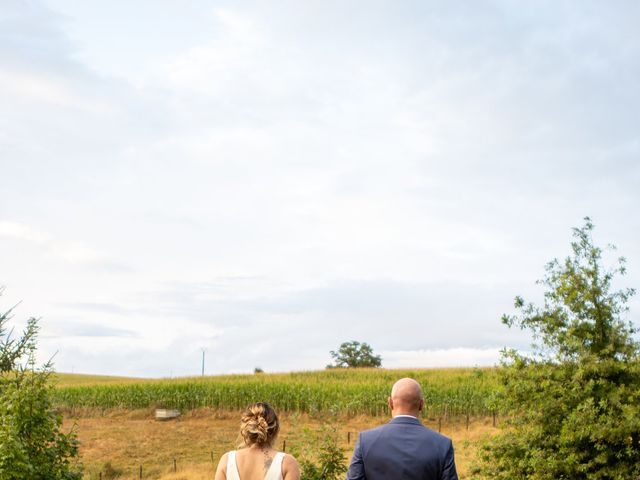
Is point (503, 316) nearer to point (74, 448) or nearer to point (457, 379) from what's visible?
point (74, 448)

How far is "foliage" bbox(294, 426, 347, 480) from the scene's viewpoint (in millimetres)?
10812

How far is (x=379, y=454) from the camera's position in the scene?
15.8 feet

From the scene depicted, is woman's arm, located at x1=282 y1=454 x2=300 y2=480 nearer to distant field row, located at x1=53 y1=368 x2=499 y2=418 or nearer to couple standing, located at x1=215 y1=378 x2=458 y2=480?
couple standing, located at x1=215 y1=378 x2=458 y2=480

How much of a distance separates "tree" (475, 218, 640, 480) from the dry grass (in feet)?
36.2

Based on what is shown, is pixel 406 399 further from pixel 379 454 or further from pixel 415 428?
pixel 379 454

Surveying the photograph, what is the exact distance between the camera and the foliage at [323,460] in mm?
10812

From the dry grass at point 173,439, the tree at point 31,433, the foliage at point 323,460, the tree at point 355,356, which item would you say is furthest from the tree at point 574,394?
the tree at point 355,356

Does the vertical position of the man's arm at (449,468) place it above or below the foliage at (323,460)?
above

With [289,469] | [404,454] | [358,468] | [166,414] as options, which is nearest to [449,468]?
[404,454]

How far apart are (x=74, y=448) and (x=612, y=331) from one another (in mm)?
8710

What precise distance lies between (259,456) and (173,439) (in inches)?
1255

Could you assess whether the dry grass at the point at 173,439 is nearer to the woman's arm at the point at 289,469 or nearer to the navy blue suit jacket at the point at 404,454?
the navy blue suit jacket at the point at 404,454

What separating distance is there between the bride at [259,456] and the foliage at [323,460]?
6160 mm

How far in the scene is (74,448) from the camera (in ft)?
35.5
